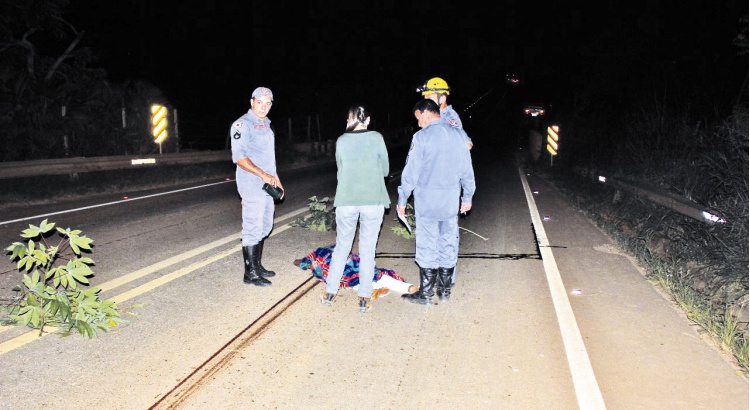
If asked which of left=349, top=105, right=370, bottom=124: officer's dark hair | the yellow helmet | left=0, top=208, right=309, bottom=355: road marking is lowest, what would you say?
left=0, top=208, right=309, bottom=355: road marking

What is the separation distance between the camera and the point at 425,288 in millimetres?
5715

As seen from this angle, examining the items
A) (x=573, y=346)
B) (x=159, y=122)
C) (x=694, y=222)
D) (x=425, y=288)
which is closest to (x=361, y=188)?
(x=425, y=288)

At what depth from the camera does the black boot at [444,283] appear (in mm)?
5754

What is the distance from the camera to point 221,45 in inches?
1356

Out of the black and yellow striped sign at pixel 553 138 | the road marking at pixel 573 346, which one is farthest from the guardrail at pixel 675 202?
the black and yellow striped sign at pixel 553 138

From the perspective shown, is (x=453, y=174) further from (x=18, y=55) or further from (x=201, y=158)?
(x=18, y=55)

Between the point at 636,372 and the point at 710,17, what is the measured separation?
1819 cm

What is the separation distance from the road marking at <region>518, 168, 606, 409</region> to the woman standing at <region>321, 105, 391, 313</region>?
1.70 m

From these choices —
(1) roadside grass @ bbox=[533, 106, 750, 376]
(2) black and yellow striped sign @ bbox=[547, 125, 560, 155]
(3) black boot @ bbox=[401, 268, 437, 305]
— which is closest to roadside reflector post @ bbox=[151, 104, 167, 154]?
(2) black and yellow striped sign @ bbox=[547, 125, 560, 155]

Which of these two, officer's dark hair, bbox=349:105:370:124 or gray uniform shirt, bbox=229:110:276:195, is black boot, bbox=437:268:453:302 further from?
gray uniform shirt, bbox=229:110:276:195

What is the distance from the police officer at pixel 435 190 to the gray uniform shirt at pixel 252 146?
4.69ft

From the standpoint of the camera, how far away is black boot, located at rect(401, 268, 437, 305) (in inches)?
223

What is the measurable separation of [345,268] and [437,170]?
153 centimetres

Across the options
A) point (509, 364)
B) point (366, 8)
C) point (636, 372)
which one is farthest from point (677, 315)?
point (366, 8)
